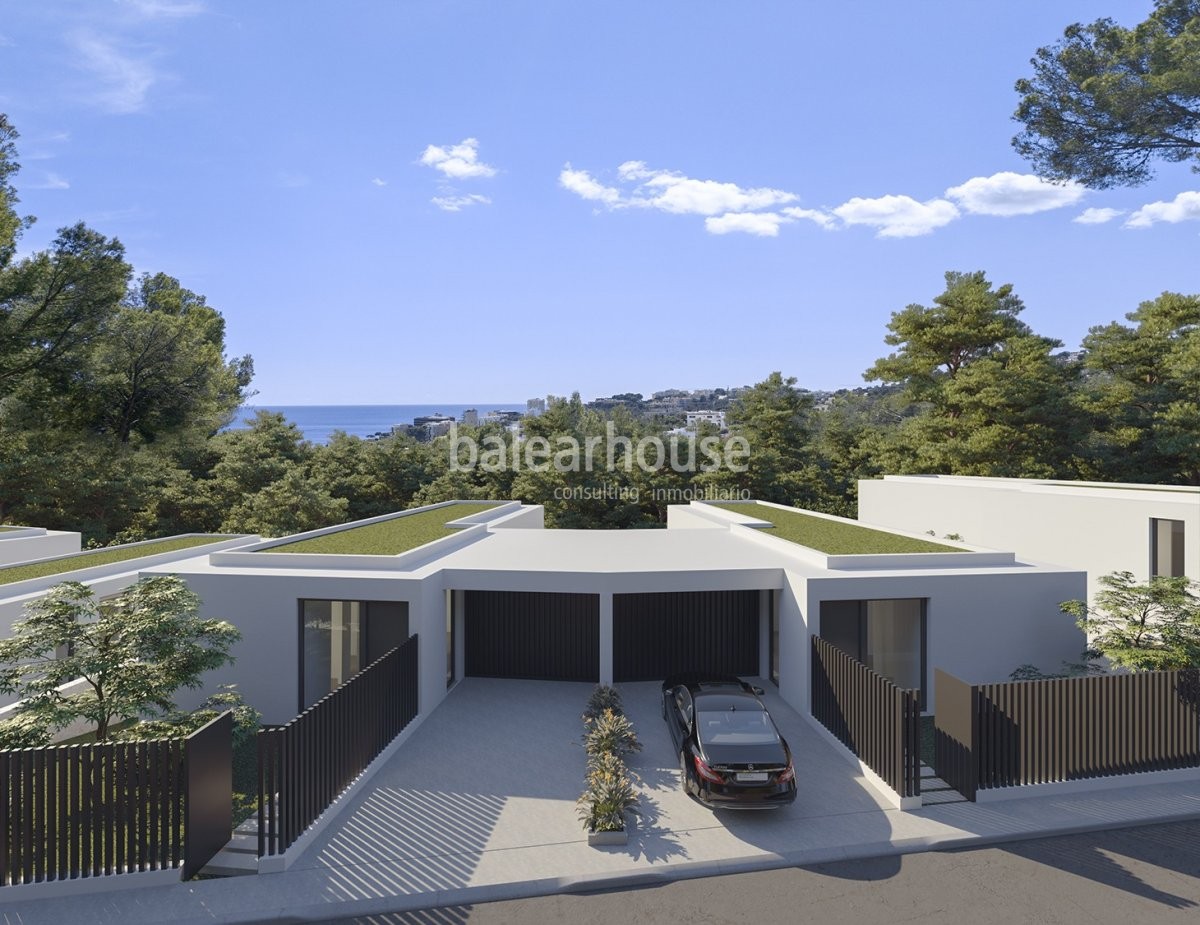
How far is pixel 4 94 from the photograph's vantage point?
20.9m

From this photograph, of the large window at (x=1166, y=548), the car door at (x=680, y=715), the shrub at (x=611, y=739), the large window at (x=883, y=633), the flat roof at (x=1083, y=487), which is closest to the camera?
the car door at (x=680, y=715)

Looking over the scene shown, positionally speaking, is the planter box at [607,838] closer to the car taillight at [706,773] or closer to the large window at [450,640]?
the car taillight at [706,773]

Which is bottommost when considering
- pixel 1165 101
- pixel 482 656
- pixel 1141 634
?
pixel 482 656

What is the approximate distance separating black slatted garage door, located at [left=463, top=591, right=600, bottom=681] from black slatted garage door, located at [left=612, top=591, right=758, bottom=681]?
27.3 inches

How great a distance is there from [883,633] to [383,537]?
1169 centimetres

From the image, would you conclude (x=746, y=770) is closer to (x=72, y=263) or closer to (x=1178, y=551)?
(x=1178, y=551)

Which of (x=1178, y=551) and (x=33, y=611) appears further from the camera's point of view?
(x=1178, y=551)

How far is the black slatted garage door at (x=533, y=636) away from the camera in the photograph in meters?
15.1

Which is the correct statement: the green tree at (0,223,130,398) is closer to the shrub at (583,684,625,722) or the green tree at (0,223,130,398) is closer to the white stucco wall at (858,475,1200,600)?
the shrub at (583,684,625,722)

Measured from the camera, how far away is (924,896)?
739 centimetres

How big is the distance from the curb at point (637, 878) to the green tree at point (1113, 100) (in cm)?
2466

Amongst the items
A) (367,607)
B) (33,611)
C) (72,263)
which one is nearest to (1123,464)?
Answer: (367,607)

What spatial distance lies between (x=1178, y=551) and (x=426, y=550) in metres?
17.5

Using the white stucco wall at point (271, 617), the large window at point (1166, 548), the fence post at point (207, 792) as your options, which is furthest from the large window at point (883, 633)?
the fence post at point (207, 792)
